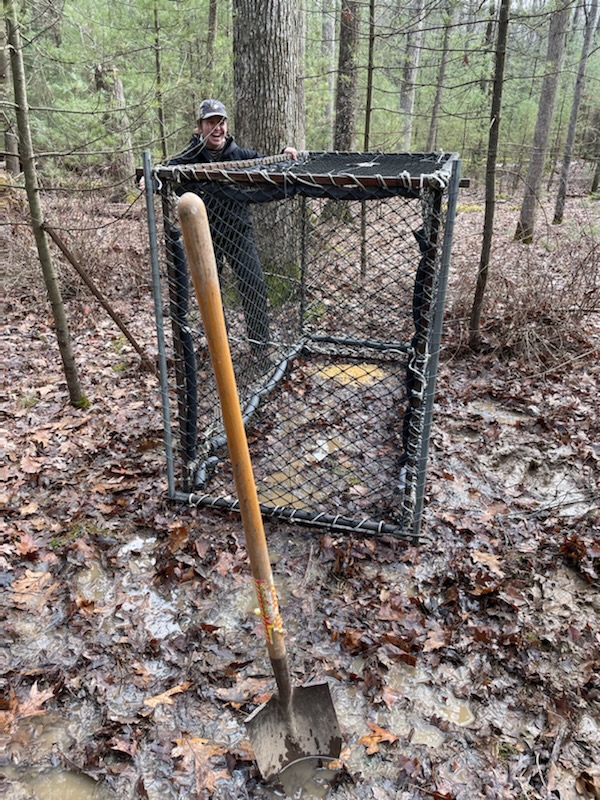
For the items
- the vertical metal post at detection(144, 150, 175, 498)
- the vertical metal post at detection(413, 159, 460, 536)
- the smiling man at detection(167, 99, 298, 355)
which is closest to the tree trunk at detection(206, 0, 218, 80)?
the smiling man at detection(167, 99, 298, 355)

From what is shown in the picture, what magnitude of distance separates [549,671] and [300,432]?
244 cm

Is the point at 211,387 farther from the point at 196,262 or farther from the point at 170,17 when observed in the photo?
the point at 170,17

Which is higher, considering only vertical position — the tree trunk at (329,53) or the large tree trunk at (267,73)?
the tree trunk at (329,53)

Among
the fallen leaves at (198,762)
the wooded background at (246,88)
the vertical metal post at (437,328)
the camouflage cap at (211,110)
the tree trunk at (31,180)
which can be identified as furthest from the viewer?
the wooded background at (246,88)

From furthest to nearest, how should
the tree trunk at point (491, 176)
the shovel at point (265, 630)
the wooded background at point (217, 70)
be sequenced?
1. the wooded background at point (217, 70)
2. the tree trunk at point (491, 176)
3. the shovel at point (265, 630)

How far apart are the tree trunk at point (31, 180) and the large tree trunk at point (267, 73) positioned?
2556 millimetres

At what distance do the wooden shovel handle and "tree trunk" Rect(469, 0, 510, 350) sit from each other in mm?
3771

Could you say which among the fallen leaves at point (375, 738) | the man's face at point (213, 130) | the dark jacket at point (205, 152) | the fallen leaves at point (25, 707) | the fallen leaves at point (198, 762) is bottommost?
the fallen leaves at point (198, 762)

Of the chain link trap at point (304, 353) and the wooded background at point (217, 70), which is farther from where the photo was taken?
the wooded background at point (217, 70)

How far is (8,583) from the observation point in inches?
111

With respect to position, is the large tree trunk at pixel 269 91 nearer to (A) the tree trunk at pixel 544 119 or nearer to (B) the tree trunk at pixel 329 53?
(A) the tree trunk at pixel 544 119

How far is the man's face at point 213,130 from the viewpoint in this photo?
4055 mm

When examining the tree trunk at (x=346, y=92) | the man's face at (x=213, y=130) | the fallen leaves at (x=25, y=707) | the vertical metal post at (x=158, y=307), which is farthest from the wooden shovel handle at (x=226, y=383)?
the tree trunk at (x=346, y=92)

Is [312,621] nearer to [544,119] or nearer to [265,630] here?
[265,630]
